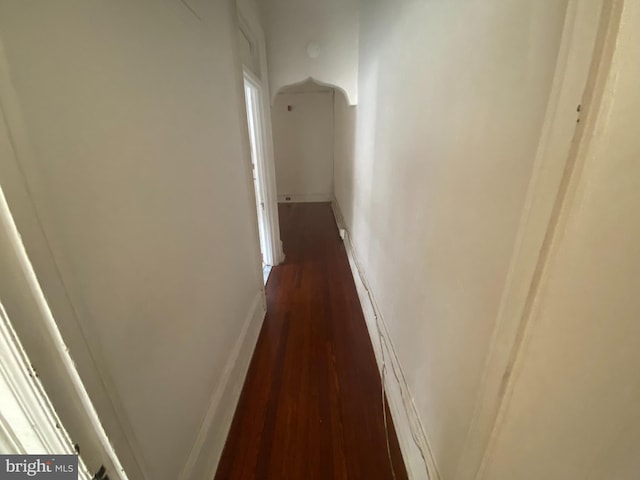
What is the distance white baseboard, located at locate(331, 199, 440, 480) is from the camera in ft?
3.48

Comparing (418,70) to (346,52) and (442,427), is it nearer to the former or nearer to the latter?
(442,427)

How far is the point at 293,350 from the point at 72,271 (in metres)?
1.61

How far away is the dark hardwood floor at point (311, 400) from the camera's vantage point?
123 cm

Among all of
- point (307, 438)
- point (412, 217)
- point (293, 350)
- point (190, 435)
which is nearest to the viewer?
point (190, 435)

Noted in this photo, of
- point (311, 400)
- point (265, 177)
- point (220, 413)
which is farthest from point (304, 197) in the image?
point (220, 413)

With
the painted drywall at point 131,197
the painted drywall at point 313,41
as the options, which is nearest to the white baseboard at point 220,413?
the painted drywall at point 131,197

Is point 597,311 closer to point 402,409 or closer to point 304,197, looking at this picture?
point 402,409

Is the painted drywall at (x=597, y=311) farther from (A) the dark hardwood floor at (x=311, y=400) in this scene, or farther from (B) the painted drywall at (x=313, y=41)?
(B) the painted drywall at (x=313, y=41)

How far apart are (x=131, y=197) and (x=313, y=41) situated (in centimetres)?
258

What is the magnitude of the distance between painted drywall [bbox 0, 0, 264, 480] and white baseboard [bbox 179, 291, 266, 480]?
0.02 metres

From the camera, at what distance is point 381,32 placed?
1.64 m

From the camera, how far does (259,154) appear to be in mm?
2592

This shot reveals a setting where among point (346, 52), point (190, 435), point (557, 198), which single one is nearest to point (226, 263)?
point (190, 435)

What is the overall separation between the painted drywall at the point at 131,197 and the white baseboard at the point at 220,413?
18mm
